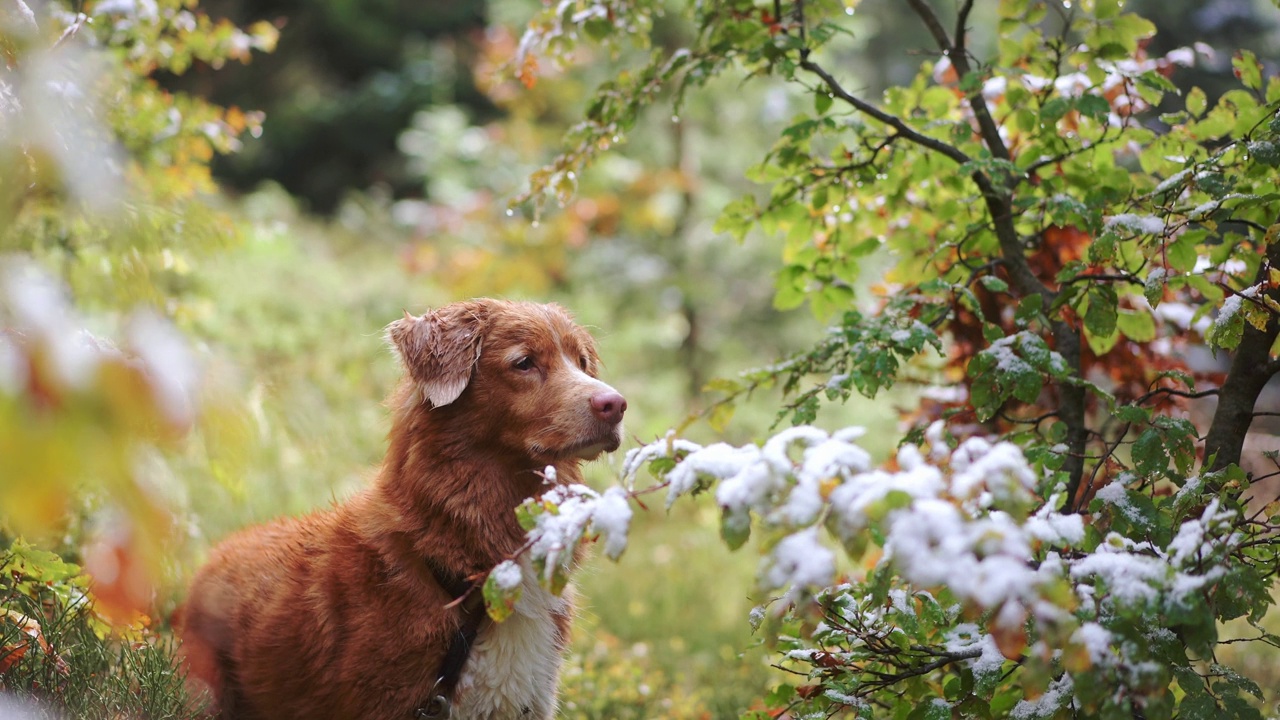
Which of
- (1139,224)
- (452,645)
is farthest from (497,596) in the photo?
(1139,224)

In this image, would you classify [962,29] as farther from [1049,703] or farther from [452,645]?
[452,645]

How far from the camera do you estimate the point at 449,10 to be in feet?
61.2

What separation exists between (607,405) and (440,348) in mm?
621

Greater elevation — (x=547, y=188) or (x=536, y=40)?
(x=536, y=40)

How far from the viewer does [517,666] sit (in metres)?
2.97

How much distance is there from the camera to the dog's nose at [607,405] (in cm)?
293

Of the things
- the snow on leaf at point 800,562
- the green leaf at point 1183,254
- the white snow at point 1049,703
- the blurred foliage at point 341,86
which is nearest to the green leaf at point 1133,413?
the green leaf at point 1183,254

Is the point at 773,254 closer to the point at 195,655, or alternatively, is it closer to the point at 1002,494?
the point at 195,655

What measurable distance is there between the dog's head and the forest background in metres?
0.31

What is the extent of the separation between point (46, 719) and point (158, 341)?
169 centimetres

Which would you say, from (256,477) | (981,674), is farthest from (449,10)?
(981,674)

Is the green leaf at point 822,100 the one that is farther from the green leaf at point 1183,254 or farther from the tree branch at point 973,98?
the green leaf at point 1183,254

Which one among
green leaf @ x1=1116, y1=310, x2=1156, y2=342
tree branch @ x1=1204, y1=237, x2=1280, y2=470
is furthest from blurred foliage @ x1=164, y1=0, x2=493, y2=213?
tree branch @ x1=1204, y1=237, x2=1280, y2=470

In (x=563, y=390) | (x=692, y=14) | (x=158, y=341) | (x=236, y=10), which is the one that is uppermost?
(x=236, y=10)
